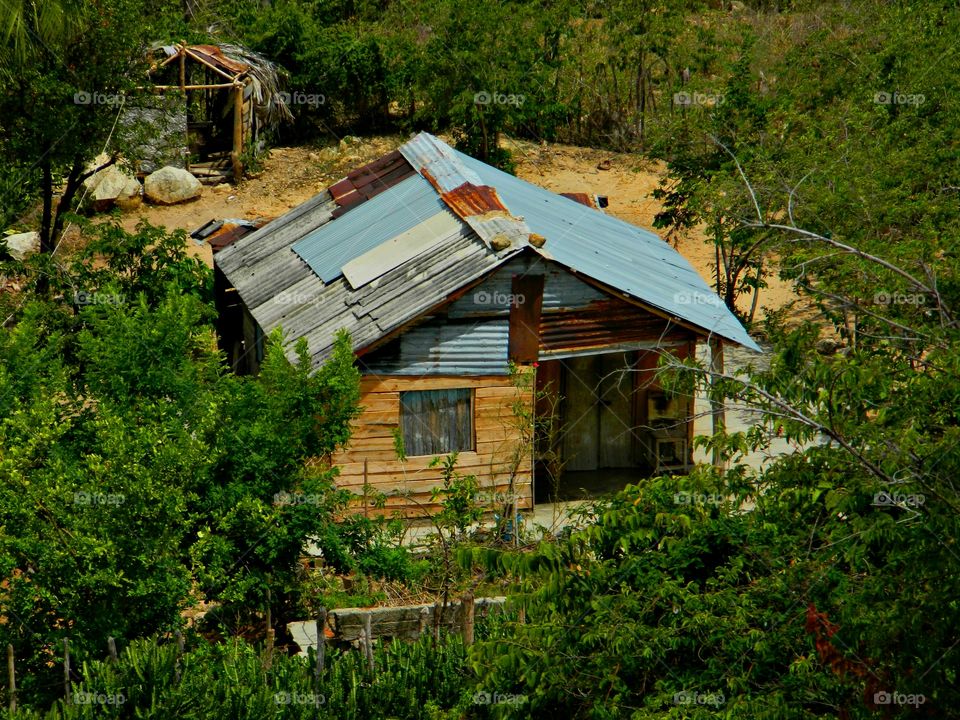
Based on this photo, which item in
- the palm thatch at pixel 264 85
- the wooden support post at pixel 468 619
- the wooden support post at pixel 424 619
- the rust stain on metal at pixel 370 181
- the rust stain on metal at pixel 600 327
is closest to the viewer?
the wooden support post at pixel 468 619

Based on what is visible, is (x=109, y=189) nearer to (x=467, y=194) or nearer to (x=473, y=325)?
(x=467, y=194)

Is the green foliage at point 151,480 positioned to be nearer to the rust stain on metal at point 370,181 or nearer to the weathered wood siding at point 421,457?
the weathered wood siding at point 421,457

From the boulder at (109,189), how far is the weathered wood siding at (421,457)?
1312 cm

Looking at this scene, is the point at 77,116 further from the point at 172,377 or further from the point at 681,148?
the point at 681,148

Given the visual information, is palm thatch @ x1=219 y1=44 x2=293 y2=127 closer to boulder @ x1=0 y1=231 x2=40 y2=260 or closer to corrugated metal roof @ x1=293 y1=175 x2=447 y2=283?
boulder @ x1=0 y1=231 x2=40 y2=260

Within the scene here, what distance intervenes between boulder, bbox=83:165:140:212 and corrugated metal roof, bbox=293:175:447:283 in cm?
987

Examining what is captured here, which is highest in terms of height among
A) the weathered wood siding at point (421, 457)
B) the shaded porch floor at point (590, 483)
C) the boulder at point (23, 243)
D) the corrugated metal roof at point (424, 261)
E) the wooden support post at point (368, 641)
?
the boulder at point (23, 243)

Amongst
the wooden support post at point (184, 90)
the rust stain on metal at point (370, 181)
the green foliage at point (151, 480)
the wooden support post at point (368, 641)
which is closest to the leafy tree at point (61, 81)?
the rust stain on metal at point (370, 181)

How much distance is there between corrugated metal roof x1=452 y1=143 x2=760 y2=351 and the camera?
1538cm

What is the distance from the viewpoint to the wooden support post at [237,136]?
2723 cm

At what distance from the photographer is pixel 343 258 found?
16406 millimetres

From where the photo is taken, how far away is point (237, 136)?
90.6ft

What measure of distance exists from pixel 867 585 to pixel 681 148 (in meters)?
14.6

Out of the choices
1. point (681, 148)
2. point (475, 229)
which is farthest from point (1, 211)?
point (681, 148)
